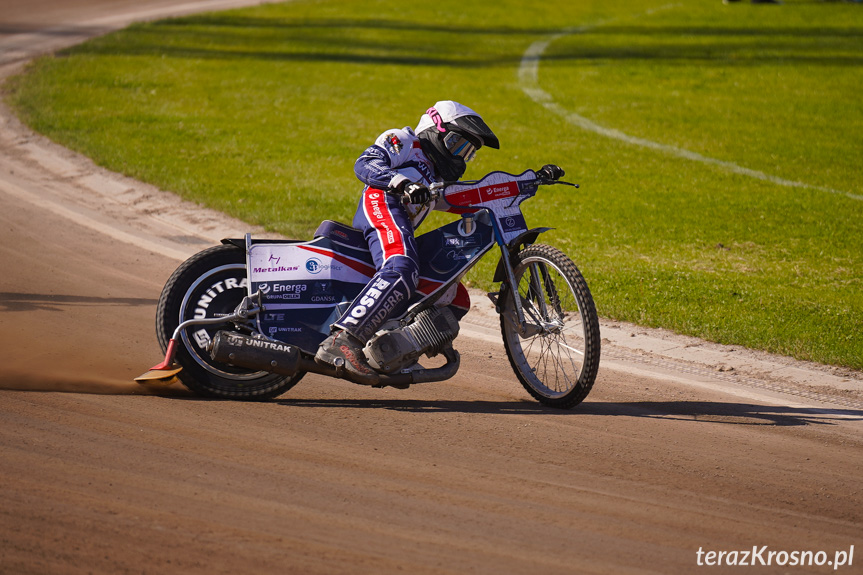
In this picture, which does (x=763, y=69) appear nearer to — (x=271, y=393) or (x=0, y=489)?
(x=271, y=393)

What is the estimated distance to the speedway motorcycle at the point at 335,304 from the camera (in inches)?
229

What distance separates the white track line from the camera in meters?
13.8

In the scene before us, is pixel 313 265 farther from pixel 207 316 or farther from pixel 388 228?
pixel 207 316

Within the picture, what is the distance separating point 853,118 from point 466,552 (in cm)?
1609

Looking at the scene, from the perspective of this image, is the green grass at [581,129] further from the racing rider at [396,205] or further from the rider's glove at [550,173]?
the racing rider at [396,205]

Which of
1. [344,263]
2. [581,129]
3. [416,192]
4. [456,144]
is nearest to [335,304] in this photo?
[344,263]

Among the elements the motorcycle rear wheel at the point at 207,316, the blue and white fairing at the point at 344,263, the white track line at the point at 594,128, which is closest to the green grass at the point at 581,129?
the white track line at the point at 594,128

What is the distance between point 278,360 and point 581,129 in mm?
11923

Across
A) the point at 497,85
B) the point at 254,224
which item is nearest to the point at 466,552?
the point at 254,224

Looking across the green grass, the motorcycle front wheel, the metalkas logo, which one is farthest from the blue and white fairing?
the green grass

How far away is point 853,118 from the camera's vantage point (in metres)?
17.5

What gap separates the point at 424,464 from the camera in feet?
16.6

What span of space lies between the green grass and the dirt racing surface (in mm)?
1682

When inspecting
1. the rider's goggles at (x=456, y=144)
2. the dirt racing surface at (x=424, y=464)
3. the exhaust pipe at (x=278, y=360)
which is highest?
the rider's goggles at (x=456, y=144)
